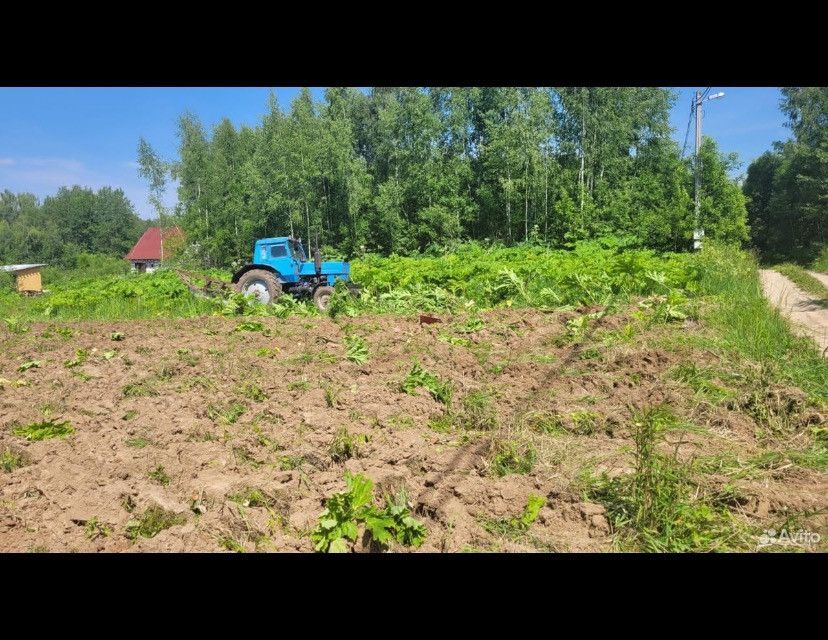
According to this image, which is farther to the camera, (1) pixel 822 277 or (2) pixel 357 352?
(1) pixel 822 277

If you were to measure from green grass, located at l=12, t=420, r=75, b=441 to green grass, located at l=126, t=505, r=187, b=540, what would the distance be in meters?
2.10

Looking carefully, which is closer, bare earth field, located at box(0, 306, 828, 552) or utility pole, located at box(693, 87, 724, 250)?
bare earth field, located at box(0, 306, 828, 552)

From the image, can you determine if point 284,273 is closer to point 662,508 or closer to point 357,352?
point 357,352

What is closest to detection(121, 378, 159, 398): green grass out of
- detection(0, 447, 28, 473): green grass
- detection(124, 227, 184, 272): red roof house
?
detection(0, 447, 28, 473): green grass

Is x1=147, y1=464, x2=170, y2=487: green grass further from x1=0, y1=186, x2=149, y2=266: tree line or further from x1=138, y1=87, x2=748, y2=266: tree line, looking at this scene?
x1=0, y1=186, x2=149, y2=266: tree line

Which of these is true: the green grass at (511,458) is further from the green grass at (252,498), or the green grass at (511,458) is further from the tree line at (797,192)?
the tree line at (797,192)

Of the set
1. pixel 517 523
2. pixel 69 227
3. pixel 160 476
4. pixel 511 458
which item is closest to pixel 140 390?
pixel 160 476

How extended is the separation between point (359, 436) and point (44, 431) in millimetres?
3025

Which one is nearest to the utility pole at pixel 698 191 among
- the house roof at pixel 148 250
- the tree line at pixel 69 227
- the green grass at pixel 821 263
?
the green grass at pixel 821 263

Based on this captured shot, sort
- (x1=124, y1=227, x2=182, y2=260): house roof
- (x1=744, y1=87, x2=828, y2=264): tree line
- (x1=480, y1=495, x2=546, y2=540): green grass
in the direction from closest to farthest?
(x1=480, y1=495, x2=546, y2=540): green grass < (x1=744, y1=87, x2=828, y2=264): tree line < (x1=124, y1=227, x2=182, y2=260): house roof

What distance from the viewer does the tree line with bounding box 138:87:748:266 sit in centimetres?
3247

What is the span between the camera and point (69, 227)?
3292 inches

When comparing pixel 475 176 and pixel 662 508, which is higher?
pixel 475 176

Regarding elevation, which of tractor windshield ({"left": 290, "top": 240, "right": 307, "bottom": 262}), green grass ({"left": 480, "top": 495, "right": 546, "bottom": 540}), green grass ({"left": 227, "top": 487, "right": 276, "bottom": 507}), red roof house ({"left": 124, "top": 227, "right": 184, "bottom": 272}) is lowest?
green grass ({"left": 480, "top": 495, "right": 546, "bottom": 540})
